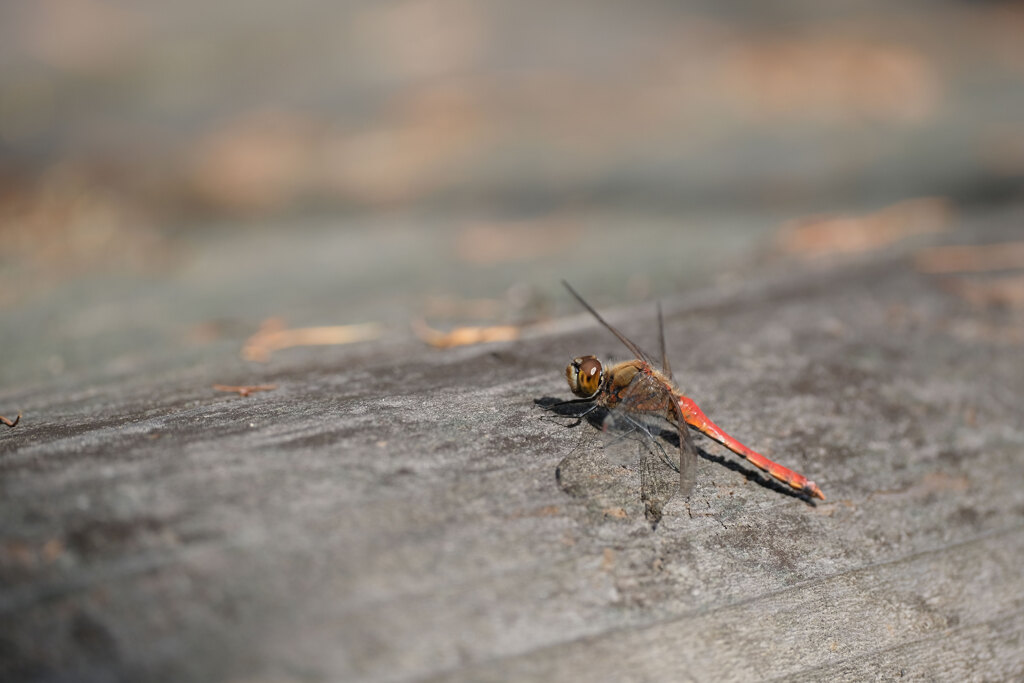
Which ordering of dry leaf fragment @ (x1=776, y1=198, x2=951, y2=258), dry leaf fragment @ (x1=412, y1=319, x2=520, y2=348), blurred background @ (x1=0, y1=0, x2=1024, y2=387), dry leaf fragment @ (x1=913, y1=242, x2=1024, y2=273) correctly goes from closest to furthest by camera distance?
dry leaf fragment @ (x1=412, y1=319, x2=520, y2=348) < dry leaf fragment @ (x1=913, y1=242, x2=1024, y2=273) < dry leaf fragment @ (x1=776, y1=198, x2=951, y2=258) < blurred background @ (x1=0, y1=0, x2=1024, y2=387)

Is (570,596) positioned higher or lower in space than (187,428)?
lower

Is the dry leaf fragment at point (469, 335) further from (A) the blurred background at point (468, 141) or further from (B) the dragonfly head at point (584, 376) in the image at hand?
(A) the blurred background at point (468, 141)

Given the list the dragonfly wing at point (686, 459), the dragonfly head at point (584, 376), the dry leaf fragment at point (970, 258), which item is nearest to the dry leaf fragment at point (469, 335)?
the dragonfly head at point (584, 376)

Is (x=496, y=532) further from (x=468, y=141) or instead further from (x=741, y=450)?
(x=468, y=141)

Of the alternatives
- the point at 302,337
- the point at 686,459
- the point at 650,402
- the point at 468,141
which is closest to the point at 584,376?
the point at 650,402

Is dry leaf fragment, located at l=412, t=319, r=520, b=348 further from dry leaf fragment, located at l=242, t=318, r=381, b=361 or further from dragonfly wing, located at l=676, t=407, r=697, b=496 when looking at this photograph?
dragonfly wing, located at l=676, t=407, r=697, b=496

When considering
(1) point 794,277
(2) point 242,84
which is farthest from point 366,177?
(1) point 794,277

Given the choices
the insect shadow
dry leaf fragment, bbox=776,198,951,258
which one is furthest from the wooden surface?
dry leaf fragment, bbox=776,198,951,258

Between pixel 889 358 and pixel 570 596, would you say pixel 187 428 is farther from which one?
pixel 889 358
